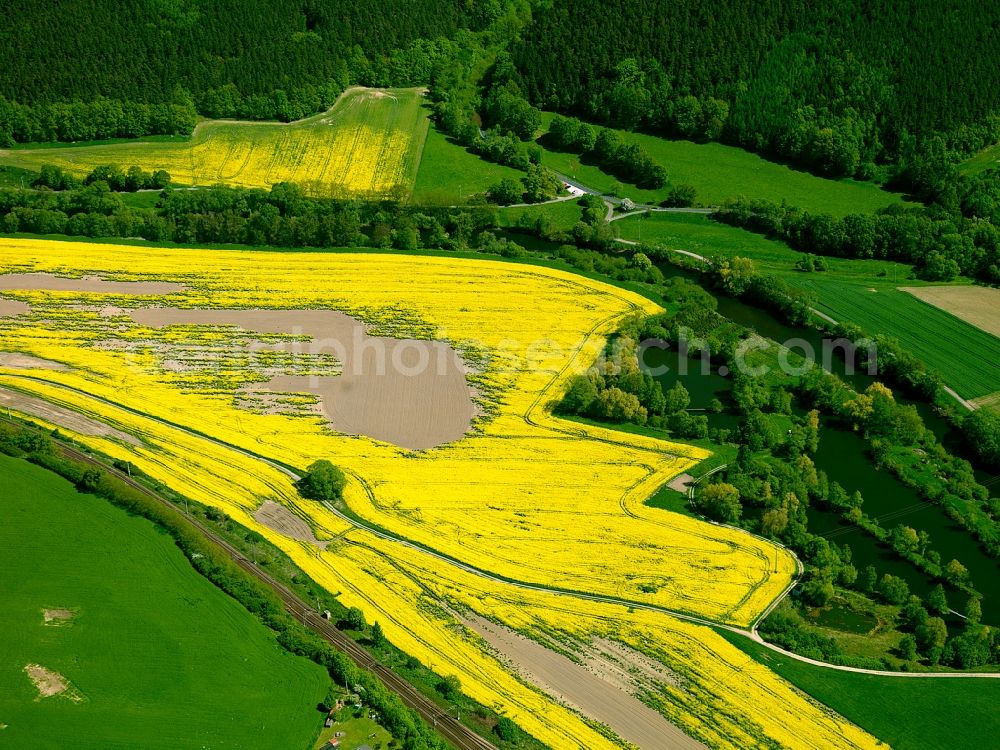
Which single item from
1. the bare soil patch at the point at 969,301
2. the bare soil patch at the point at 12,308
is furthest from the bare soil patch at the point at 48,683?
the bare soil patch at the point at 969,301

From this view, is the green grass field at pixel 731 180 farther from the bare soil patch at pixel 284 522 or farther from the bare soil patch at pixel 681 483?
the bare soil patch at pixel 284 522

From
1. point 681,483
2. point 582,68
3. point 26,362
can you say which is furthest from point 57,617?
point 582,68

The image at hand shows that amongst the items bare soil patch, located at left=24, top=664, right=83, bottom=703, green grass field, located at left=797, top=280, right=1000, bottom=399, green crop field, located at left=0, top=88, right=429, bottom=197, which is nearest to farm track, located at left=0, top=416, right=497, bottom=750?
bare soil patch, located at left=24, top=664, right=83, bottom=703

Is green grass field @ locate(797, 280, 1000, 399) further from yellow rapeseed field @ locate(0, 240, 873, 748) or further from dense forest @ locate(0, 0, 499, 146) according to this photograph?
dense forest @ locate(0, 0, 499, 146)

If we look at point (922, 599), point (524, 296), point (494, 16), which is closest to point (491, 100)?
point (494, 16)

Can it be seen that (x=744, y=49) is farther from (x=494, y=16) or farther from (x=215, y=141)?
(x=215, y=141)

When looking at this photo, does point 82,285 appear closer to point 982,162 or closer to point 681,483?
point 681,483
